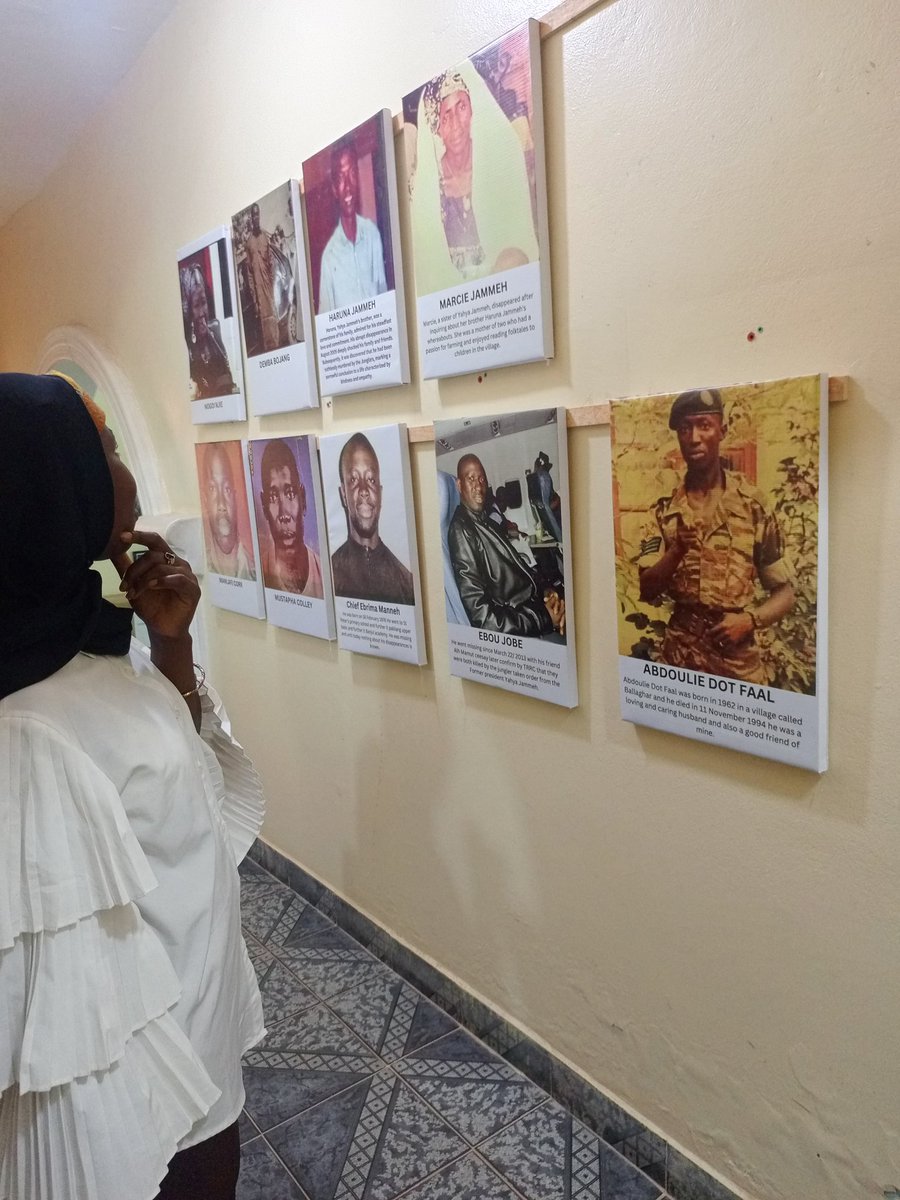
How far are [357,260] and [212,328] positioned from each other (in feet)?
2.74

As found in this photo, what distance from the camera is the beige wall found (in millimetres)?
1123

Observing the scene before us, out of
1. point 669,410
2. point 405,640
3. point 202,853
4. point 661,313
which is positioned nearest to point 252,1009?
point 202,853

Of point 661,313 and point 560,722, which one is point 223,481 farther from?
point 661,313

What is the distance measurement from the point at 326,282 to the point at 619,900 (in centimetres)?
158

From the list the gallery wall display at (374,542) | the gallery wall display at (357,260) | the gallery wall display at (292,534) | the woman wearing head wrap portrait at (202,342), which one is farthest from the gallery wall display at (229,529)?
the gallery wall display at (357,260)

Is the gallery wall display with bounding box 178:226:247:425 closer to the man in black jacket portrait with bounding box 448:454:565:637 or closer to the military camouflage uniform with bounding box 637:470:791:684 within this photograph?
the man in black jacket portrait with bounding box 448:454:565:637

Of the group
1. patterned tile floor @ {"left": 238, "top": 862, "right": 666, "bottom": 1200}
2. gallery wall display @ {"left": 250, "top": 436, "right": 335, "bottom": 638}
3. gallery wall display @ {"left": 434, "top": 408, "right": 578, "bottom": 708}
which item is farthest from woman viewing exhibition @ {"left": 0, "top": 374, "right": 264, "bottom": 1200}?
gallery wall display @ {"left": 250, "top": 436, "right": 335, "bottom": 638}

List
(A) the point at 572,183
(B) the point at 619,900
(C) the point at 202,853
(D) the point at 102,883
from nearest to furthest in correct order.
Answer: (D) the point at 102,883, (C) the point at 202,853, (A) the point at 572,183, (B) the point at 619,900

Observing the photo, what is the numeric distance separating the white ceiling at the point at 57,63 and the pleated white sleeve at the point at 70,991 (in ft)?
8.48

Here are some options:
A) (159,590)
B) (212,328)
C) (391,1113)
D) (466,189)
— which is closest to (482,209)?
(466,189)

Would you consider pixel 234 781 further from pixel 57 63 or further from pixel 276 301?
pixel 57 63

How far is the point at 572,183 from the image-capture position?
4.75 ft

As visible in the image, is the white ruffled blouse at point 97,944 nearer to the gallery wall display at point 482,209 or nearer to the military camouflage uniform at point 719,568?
the military camouflage uniform at point 719,568

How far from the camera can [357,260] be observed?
1.92 m
